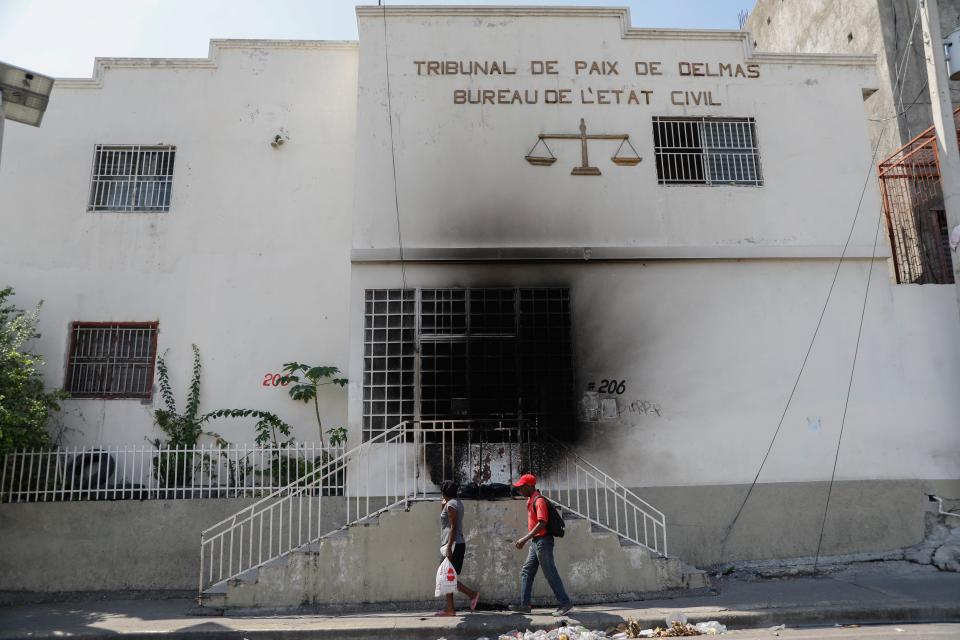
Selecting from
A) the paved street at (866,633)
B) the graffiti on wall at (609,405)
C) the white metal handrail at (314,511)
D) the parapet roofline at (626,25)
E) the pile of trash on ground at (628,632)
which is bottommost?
the paved street at (866,633)

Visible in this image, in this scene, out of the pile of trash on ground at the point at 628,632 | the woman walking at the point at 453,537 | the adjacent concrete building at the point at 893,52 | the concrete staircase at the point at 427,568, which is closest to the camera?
the pile of trash on ground at the point at 628,632

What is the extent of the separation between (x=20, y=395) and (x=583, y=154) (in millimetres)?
8652

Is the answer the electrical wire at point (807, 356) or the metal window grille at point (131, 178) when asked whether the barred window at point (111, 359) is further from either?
the electrical wire at point (807, 356)

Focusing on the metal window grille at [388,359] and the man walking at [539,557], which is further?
the metal window grille at [388,359]

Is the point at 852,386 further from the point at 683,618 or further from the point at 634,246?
the point at 683,618

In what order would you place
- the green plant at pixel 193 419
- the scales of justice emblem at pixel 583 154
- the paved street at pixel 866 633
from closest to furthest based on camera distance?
the paved street at pixel 866 633 → the scales of justice emblem at pixel 583 154 → the green plant at pixel 193 419

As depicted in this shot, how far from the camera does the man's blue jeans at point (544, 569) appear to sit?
7.43m

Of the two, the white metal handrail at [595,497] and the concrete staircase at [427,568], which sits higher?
the white metal handrail at [595,497]

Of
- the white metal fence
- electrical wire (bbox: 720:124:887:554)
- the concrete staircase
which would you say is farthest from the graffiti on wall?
the white metal fence

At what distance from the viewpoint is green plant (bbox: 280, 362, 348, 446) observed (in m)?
11.0

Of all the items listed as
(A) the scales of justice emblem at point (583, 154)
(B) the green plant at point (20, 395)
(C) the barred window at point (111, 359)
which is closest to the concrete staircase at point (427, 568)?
(B) the green plant at point (20, 395)

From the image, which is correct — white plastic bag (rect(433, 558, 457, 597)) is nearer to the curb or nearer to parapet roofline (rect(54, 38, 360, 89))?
the curb

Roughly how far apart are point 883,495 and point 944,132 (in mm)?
5104

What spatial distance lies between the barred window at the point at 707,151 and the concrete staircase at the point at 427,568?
18.5ft
